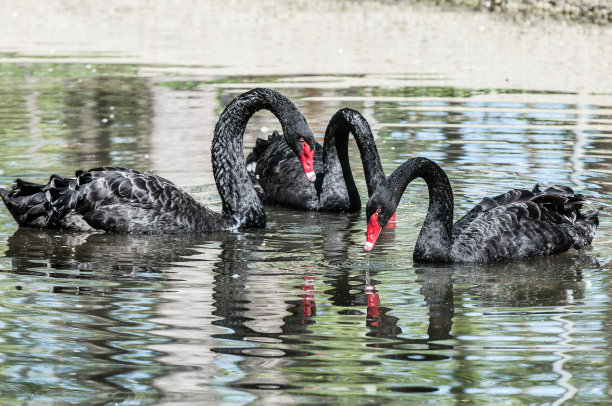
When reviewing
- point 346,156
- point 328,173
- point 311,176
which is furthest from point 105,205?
point 346,156

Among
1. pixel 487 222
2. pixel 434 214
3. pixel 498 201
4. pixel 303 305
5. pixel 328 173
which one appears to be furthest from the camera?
pixel 328 173

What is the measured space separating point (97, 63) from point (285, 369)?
41.2 ft

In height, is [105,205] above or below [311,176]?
below

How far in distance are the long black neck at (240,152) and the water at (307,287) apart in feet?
0.61

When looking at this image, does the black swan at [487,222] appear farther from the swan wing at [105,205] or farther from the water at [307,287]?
the swan wing at [105,205]

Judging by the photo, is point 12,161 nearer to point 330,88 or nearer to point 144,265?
point 144,265

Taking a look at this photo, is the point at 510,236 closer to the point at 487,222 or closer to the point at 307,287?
the point at 487,222

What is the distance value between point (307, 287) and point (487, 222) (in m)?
1.45

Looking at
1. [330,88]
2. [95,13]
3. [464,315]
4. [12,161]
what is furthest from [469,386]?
[95,13]

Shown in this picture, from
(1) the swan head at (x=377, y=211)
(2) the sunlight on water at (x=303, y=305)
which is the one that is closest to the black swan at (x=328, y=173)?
(2) the sunlight on water at (x=303, y=305)

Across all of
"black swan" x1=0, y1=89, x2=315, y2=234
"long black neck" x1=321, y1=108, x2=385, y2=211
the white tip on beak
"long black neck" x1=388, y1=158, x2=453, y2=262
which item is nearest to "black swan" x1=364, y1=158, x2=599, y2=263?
"long black neck" x1=388, y1=158, x2=453, y2=262

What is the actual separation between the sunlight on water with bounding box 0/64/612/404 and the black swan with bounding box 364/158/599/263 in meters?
0.14

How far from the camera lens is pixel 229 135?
8.87 metres

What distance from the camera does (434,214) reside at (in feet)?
23.2
